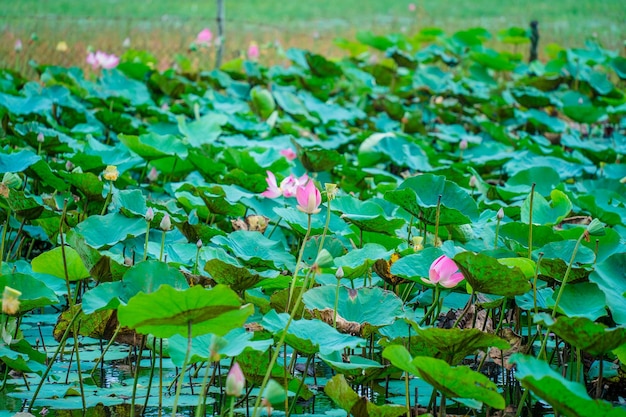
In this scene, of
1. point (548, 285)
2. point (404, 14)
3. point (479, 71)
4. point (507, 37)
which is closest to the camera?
point (548, 285)

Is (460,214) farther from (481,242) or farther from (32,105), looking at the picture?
(32,105)

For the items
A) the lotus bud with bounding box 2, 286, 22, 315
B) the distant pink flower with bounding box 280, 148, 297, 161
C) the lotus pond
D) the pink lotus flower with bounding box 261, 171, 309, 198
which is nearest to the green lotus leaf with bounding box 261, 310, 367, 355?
the lotus pond

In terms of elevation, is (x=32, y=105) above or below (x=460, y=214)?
above

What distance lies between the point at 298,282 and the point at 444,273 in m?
0.36

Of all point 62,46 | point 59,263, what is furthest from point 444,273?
point 62,46

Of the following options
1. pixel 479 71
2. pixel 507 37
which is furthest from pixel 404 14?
pixel 479 71

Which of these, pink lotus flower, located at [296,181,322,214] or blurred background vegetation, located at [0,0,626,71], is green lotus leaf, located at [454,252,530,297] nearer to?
pink lotus flower, located at [296,181,322,214]

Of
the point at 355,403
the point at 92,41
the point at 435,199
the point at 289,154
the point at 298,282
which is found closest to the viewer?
the point at 355,403

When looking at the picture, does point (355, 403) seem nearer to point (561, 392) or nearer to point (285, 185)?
point (561, 392)

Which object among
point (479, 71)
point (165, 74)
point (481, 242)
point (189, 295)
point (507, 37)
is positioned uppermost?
point (507, 37)

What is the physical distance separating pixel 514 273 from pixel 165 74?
3854mm

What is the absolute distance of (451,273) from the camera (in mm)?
1573

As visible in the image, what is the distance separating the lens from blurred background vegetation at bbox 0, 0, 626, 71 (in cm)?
587

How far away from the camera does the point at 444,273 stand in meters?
1.57
